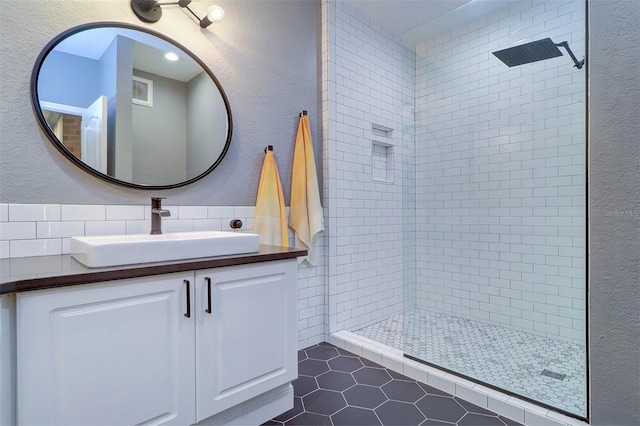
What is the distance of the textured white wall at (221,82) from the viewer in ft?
4.76

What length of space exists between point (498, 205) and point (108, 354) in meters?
3.04

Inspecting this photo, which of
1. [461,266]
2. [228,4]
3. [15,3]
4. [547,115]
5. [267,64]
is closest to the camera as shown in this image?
[15,3]

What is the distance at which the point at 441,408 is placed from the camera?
5.93ft

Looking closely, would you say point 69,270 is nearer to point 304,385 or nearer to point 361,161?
point 304,385

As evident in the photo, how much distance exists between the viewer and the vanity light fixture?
70.3 inches

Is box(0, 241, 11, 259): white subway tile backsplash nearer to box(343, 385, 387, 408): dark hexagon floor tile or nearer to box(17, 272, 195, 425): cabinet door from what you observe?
box(17, 272, 195, 425): cabinet door

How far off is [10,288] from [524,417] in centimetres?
223

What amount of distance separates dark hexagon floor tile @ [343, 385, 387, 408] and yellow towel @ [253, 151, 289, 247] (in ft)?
3.40

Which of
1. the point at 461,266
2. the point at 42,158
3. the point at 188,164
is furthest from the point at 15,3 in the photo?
the point at 461,266

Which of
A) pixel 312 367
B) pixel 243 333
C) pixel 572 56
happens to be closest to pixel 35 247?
pixel 243 333

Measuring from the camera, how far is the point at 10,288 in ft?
3.23

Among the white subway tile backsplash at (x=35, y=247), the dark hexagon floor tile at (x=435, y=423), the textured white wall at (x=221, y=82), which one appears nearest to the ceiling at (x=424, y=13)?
the textured white wall at (x=221, y=82)

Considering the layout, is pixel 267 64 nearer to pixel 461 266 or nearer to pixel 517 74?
pixel 517 74

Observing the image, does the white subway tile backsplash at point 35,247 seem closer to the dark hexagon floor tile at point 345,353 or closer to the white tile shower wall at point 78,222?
Answer: the white tile shower wall at point 78,222
